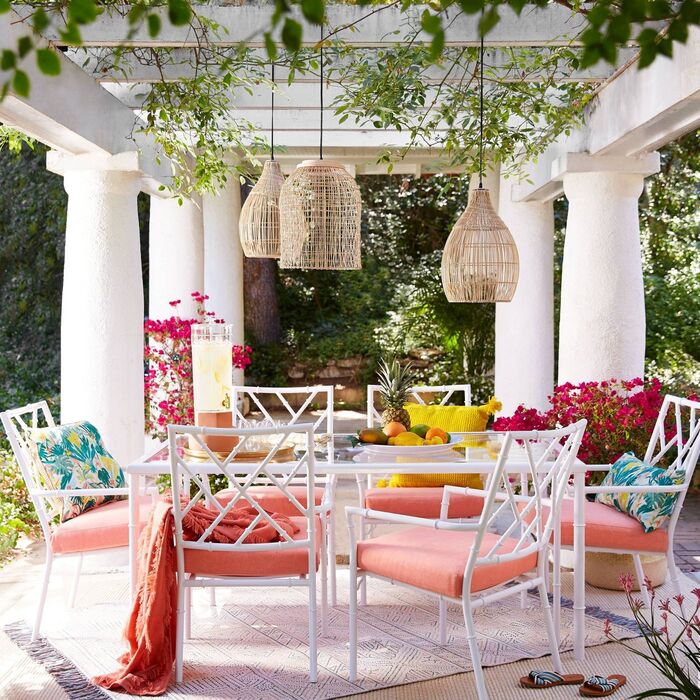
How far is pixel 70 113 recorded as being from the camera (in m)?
4.74

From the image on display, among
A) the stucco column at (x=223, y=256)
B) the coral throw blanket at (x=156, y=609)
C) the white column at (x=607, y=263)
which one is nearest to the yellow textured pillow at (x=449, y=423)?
the white column at (x=607, y=263)

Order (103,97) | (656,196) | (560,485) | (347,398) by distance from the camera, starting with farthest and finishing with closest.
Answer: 1. (347,398)
2. (656,196)
3. (103,97)
4. (560,485)

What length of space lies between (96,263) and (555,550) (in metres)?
3.16

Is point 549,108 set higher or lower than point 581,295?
higher

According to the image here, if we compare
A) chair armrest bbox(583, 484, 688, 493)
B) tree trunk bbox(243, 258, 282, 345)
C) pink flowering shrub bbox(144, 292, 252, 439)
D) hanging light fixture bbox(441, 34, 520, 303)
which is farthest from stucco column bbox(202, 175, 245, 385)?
chair armrest bbox(583, 484, 688, 493)

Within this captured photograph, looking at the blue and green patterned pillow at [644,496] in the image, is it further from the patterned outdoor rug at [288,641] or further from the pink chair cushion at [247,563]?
the pink chair cushion at [247,563]

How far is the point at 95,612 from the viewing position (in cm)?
441

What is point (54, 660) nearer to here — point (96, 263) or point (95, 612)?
point (95, 612)

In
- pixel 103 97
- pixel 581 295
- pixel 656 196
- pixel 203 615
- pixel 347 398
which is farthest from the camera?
pixel 347 398

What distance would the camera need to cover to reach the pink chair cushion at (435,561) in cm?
330

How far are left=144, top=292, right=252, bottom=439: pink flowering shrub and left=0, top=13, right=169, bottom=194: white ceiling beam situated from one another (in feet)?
4.76

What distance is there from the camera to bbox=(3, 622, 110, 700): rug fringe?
136 inches

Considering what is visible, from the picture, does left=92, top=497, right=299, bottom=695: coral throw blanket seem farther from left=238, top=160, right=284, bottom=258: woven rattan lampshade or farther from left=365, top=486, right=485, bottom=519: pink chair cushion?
left=238, top=160, right=284, bottom=258: woven rattan lampshade

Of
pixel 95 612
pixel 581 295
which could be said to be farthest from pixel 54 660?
pixel 581 295
